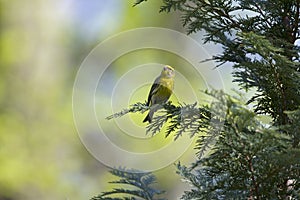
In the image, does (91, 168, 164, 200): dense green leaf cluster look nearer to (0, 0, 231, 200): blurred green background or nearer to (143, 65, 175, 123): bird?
(143, 65, 175, 123): bird

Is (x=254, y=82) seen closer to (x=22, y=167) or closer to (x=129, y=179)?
(x=129, y=179)

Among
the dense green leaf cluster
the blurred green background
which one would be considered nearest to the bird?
the dense green leaf cluster

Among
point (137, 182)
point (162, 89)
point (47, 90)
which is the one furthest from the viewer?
point (47, 90)

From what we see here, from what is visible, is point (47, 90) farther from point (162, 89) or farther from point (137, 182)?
point (137, 182)

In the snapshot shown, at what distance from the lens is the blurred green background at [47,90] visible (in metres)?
3.17

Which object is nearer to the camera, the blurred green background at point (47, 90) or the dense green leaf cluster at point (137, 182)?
the dense green leaf cluster at point (137, 182)

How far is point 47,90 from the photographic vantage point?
3.33 m

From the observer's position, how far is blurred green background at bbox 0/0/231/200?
317 cm

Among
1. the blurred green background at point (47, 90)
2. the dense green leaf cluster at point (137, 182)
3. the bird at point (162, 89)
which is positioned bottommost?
the dense green leaf cluster at point (137, 182)

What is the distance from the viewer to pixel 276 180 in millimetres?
611

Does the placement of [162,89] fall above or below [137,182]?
above

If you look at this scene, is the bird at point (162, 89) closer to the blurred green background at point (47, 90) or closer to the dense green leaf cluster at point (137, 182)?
the dense green leaf cluster at point (137, 182)

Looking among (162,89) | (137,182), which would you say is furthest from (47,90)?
(137,182)

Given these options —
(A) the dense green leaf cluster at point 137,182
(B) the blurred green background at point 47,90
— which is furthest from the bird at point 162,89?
(B) the blurred green background at point 47,90
